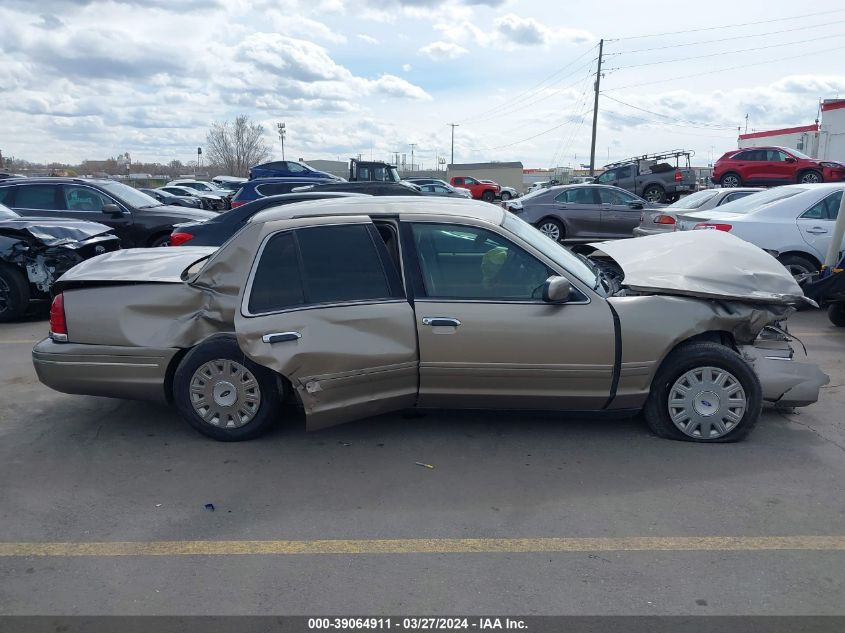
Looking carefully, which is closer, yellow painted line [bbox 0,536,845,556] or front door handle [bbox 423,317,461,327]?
yellow painted line [bbox 0,536,845,556]

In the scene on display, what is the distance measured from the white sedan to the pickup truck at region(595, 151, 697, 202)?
46.9 feet

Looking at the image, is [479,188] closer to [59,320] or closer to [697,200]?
[697,200]

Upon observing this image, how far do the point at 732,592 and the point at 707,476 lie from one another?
1218 millimetres

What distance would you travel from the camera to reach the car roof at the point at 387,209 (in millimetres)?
4883

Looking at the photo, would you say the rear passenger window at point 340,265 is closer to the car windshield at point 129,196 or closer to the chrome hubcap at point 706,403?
the chrome hubcap at point 706,403

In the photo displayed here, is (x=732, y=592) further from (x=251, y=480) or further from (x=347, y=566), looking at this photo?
(x=251, y=480)

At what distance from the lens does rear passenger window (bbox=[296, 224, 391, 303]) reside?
15.3ft

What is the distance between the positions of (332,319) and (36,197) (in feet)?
32.3

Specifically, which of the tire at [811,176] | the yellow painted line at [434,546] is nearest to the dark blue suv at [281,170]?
the tire at [811,176]

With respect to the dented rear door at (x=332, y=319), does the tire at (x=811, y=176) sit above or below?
above

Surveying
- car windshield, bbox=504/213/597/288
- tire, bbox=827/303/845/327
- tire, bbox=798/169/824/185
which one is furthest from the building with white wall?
car windshield, bbox=504/213/597/288

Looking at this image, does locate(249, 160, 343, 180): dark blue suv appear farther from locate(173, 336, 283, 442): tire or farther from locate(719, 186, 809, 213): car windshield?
locate(173, 336, 283, 442): tire

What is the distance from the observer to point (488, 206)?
220 inches

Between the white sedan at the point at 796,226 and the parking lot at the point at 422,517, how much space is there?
14.4ft
